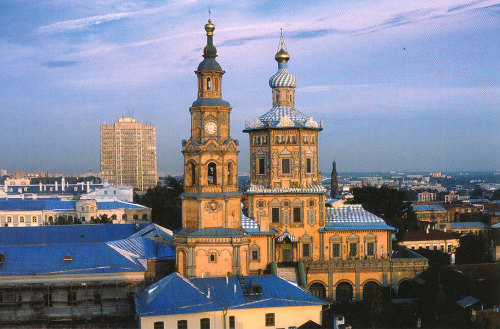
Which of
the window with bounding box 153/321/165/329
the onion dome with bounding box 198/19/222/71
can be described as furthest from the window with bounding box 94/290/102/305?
the onion dome with bounding box 198/19/222/71

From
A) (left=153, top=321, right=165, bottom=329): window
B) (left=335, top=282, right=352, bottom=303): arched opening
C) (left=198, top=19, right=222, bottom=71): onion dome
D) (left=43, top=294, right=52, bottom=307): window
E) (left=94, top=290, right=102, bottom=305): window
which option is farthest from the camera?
(left=335, top=282, right=352, bottom=303): arched opening

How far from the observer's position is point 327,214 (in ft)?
163

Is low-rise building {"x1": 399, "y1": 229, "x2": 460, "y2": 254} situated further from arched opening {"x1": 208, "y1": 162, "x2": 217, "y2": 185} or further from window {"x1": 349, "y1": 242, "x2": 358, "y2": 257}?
arched opening {"x1": 208, "y1": 162, "x2": 217, "y2": 185}

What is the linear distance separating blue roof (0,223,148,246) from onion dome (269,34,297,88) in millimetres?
18051

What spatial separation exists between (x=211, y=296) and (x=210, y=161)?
8334 millimetres

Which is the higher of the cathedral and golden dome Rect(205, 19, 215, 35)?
golden dome Rect(205, 19, 215, 35)

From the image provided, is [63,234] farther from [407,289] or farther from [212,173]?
[407,289]

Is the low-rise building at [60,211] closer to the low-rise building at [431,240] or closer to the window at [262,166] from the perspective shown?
the low-rise building at [431,240]

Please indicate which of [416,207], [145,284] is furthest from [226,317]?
[416,207]

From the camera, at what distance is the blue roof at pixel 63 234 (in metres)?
49.5

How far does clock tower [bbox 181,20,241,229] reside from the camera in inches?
1545

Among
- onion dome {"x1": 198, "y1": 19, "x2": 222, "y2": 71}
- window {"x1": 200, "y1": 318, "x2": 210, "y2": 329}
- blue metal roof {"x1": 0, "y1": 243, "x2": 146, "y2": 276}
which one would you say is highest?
onion dome {"x1": 198, "y1": 19, "x2": 222, "y2": 71}

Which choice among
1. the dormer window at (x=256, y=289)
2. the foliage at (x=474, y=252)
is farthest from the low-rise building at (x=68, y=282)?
the foliage at (x=474, y=252)

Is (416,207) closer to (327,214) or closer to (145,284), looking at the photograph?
(327,214)
